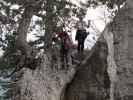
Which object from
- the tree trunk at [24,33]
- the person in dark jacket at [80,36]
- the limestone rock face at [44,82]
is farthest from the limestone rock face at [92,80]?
the tree trunk at [24,33]

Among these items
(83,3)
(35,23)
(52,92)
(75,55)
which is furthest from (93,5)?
(52,92)

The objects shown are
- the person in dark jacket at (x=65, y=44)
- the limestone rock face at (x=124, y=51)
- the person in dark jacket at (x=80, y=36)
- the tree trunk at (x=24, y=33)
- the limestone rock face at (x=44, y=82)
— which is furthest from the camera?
the tree trunk at (x=24, y=33)

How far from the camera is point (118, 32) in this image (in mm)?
11781

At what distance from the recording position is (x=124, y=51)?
11453 mm

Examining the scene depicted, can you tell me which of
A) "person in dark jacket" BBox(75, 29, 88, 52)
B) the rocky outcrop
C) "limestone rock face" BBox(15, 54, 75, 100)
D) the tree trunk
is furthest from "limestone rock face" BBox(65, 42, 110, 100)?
the tree trunk

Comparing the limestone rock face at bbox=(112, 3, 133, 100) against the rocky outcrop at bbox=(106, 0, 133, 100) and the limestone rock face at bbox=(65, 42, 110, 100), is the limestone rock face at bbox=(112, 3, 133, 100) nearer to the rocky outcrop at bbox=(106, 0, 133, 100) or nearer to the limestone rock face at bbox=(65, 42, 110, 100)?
the rocky outcrop at bbox=(106, 0, 133, 100)

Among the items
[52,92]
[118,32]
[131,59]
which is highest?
[118,32]

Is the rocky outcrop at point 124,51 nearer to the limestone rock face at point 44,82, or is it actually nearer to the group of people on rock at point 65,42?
the group of people on rock at point 65,42

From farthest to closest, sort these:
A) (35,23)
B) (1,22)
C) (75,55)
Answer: (35,23)
(1,22)
(75,55)

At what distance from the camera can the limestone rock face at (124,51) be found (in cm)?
1098

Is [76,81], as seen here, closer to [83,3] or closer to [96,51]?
[96,51]

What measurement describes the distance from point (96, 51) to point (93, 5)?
639 centimetres

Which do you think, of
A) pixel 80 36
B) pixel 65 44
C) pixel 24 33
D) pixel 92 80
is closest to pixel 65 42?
pixel 65 44

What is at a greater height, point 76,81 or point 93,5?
point 93,5
